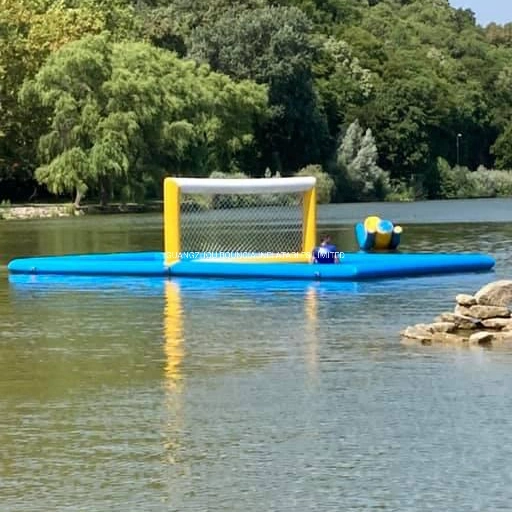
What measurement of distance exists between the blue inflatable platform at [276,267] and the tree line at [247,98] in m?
33.3

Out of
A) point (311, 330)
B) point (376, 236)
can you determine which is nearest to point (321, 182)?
point (376, 236)

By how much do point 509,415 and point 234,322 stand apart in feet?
25.5

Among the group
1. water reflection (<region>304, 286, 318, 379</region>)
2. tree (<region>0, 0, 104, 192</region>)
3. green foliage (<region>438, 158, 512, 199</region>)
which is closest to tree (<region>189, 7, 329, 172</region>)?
green foliage (<region>438, 158, 512, 199</region>)

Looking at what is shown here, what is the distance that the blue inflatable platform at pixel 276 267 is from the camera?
26188 mm

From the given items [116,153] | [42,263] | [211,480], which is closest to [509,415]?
[211,480]

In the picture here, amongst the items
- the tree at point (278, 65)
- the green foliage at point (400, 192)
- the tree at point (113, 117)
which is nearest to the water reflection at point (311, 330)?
the tree at point (113, 117)

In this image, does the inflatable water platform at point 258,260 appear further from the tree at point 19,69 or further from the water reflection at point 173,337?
the tree at point 19,69

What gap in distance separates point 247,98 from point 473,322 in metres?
58.6

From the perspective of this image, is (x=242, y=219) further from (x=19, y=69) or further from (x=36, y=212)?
(x=19, y=69)

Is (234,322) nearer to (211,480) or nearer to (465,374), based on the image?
(465,374)

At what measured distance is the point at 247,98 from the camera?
7562 centimetres

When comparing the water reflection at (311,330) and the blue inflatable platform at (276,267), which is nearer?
the water reflection at (311,330)

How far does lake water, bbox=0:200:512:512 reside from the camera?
10422 mm

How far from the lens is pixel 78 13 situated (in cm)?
7519
